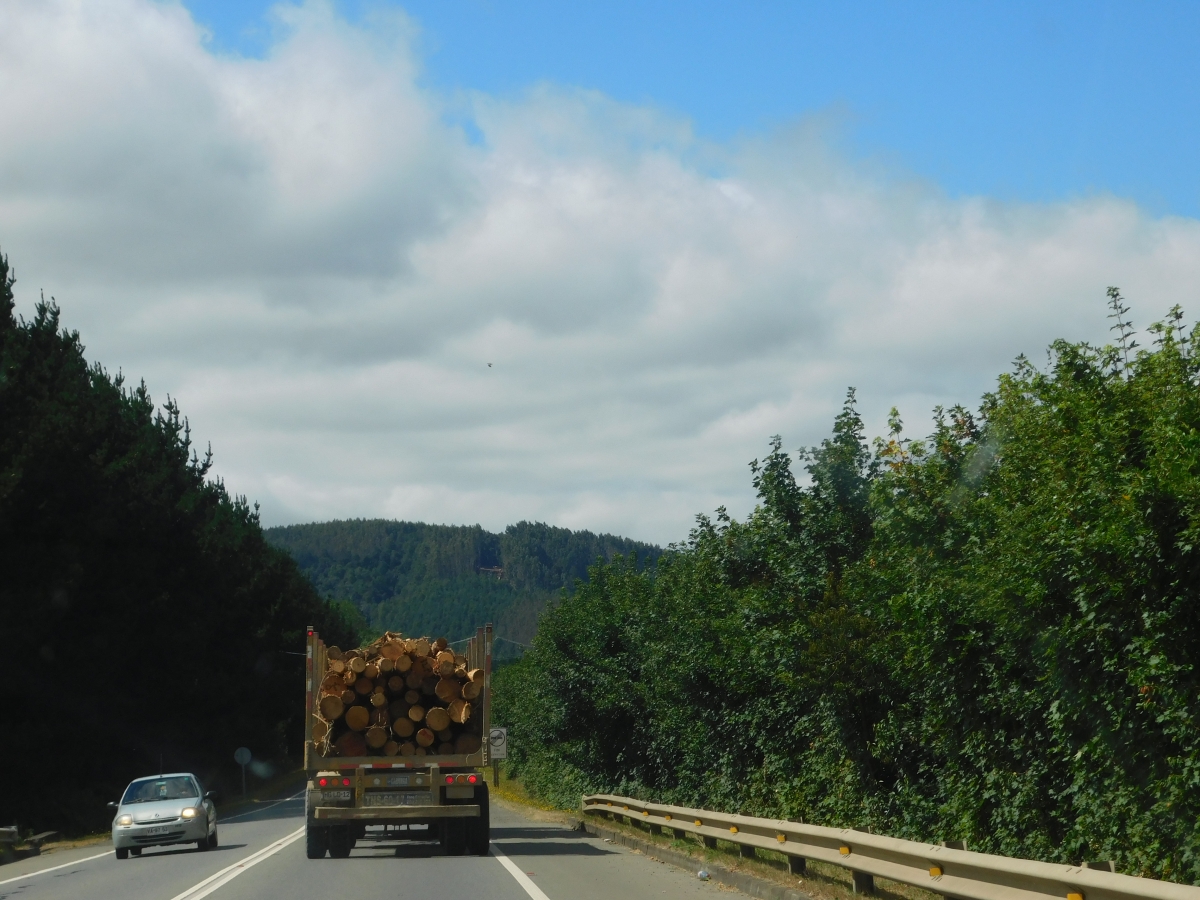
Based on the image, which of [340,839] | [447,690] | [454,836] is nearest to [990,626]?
[447,690]

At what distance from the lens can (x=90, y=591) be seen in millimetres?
39312

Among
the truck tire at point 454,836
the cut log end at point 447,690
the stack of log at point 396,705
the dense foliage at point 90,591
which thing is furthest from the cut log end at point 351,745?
the dense foliage at point 90,591

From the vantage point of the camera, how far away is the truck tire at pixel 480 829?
18594 mm

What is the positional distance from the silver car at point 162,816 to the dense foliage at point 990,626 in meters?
9.19

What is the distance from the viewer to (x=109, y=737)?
43.9 m

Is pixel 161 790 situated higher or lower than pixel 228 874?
higher

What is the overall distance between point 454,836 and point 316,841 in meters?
1.96

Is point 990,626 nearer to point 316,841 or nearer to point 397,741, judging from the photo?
point 397,741

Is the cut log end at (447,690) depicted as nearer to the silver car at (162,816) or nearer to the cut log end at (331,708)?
the cut log end at (331,708)

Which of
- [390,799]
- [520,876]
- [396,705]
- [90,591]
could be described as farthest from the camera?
[90,591]

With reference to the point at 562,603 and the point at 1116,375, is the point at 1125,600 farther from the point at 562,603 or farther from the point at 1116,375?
the point at 562,603

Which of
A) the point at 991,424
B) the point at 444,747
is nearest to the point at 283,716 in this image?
the point at 444,747

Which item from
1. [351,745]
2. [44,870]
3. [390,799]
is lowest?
[44,870]

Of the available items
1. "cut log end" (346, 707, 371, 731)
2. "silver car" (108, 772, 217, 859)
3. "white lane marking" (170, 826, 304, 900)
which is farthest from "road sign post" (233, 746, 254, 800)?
"cut log end" (346, 707, 371, 731)
